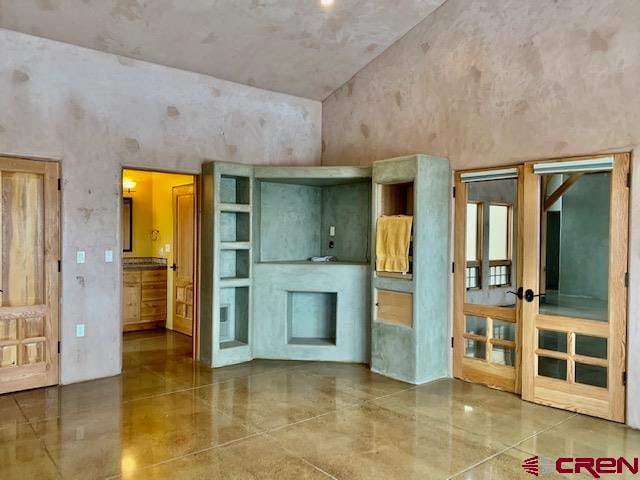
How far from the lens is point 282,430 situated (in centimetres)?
365

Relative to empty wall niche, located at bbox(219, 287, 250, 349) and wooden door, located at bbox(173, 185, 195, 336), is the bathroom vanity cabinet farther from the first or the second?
empty wall niche, located at bbox(219, 287, 250, 349)

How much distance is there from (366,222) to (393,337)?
1.57 metres

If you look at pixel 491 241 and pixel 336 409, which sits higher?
pixel 491 241

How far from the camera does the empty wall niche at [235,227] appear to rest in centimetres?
569

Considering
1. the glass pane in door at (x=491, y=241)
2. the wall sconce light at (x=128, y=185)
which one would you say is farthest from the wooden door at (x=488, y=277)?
the wall sconce light at (x=128, y=185)

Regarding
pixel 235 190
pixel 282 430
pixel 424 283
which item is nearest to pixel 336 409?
pixel 282 430

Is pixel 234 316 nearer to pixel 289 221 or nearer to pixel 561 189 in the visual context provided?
pixel 289 221

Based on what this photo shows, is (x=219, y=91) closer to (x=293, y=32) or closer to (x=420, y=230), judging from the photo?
(x=293, y=32)

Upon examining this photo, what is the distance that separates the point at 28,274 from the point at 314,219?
11.1 feet

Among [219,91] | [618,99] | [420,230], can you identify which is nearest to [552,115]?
[618,99]

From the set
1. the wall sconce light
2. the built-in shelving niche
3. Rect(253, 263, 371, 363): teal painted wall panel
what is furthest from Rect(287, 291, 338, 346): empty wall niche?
the wall sconce light

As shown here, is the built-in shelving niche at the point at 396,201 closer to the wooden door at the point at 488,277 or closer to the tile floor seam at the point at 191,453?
the wooden door at the point at 488,277

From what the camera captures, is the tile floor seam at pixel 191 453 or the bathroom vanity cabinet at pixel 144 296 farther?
the bathroom vanity cabinet at pixel 144 296

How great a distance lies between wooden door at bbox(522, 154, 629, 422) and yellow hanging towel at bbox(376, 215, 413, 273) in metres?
1.13
